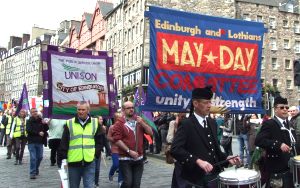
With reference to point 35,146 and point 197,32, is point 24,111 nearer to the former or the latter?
point 35,146

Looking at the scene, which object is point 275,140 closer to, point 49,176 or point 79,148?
point 79,148

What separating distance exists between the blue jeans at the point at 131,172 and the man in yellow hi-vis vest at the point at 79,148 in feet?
1.70

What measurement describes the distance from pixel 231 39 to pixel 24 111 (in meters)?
9.99

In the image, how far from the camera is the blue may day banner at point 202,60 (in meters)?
7.89

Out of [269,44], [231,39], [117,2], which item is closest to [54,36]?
[117,2]

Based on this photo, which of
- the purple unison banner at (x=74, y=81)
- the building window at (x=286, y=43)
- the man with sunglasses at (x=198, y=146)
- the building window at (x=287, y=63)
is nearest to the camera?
the man with sunglasses at (x=198, y=146)

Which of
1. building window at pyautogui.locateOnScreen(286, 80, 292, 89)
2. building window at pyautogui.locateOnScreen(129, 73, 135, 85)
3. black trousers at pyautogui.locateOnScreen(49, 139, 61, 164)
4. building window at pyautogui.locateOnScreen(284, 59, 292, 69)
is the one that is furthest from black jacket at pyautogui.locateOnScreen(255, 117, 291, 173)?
building window at pyautogui.locateOnScreen(284, 59, 292, 69)

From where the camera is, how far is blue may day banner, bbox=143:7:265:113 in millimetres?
7887

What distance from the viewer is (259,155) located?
700cm

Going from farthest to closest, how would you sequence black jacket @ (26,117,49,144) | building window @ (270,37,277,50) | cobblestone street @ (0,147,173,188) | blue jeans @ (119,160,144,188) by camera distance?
building window @ (270,37,277,50)
black jacket @ (26,117,49,144)
cobblestone street @ (0,147,173,188)
blue jeans @ (119,160,144,188)

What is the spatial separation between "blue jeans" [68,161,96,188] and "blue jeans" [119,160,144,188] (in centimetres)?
53

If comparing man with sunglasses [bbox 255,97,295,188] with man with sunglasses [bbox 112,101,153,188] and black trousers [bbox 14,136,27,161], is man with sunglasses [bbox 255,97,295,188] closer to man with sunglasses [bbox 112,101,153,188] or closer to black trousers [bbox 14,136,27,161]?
man with sunglasses [bbox 112,101,153,188]

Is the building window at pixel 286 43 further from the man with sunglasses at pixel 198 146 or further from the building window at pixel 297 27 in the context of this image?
the man with sunglasses at pixel 198 146

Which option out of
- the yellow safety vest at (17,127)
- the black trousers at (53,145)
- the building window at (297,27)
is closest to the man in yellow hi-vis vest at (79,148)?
the black trousers at (53,145)
